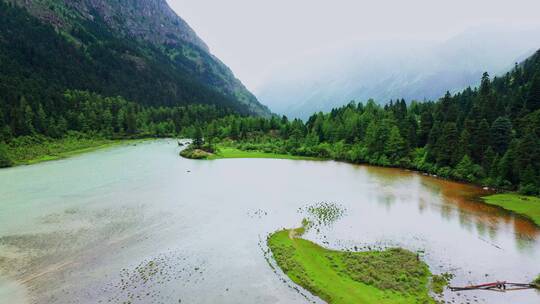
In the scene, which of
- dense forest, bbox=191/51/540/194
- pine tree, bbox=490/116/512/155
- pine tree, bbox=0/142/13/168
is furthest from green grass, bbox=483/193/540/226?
pine tree, bbox=0/142/13/168

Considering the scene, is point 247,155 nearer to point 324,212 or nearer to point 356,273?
point 324,212

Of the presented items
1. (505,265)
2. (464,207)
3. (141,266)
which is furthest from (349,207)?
(141,266)

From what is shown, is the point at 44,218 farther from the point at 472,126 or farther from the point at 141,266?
the point at 472,126

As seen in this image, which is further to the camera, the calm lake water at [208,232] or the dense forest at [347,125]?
the dense forest at [347,125]

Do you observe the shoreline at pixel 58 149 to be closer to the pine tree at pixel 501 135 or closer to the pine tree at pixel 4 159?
the pine tree at pixel 4 159

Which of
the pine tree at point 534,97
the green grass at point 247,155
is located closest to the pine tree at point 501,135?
the pine tree at point 534,97

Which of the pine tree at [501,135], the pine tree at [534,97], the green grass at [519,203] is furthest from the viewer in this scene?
Result: the pine tree at [534,97]
